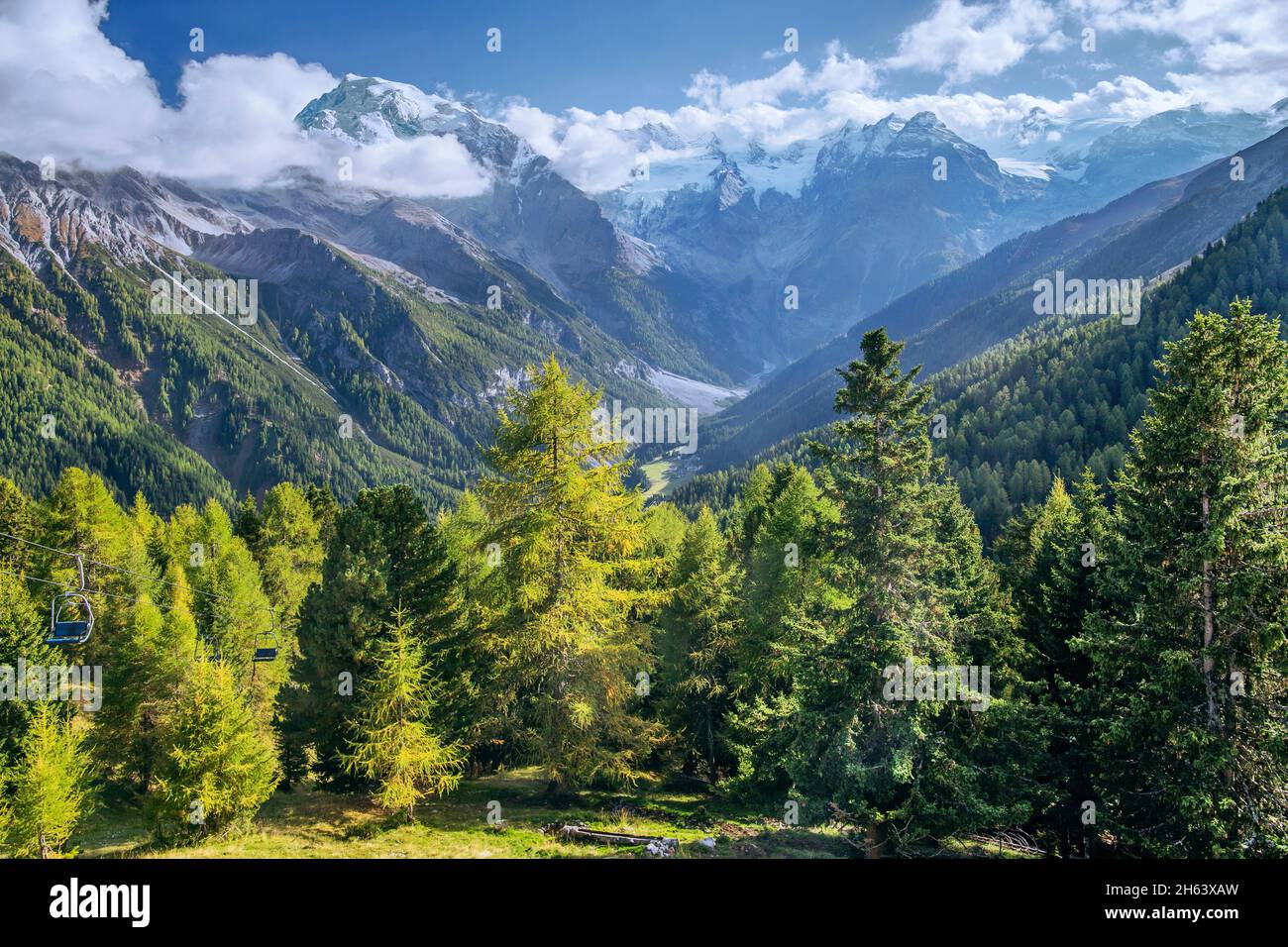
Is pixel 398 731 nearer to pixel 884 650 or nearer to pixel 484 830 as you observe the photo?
pixel 484 830

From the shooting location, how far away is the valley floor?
864 inches

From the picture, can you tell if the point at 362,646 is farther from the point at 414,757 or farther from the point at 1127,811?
the point at 1127,811

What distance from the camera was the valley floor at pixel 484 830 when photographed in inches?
864

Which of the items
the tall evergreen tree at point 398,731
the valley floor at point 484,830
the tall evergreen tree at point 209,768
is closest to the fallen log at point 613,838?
the valley floor at point 484,830

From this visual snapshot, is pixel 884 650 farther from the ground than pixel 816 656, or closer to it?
farther from the ground

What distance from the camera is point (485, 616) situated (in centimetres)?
2581

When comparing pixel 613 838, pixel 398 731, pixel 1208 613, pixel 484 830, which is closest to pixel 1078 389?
pixel 1208 613

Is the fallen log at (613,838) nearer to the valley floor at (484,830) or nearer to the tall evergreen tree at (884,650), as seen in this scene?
the valley floor at (484,830)

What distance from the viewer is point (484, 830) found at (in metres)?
23.6
